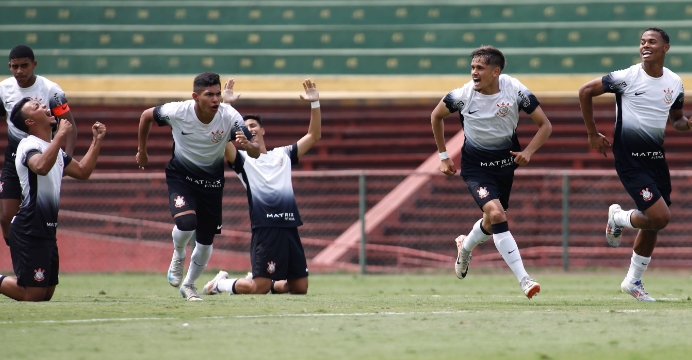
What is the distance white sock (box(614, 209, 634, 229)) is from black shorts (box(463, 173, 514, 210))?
1.07m

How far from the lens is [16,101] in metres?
10.0

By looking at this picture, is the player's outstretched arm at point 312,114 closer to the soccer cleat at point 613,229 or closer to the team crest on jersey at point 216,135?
the team crest on jersey at point 216,135

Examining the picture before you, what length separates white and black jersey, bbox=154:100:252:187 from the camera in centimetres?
977

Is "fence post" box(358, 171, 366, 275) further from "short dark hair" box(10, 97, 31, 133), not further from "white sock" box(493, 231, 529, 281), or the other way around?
"short dark hair" box(10, 97, 31, 133)

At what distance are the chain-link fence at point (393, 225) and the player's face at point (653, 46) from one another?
7.84 m

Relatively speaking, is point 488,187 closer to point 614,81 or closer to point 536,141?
point 536,141

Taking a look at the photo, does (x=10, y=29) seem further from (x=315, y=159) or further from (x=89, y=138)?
(x=315, y=159)

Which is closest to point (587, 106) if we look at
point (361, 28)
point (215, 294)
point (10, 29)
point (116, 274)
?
point (215, 294)

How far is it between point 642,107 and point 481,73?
1484 mm

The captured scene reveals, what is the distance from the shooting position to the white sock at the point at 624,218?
9508 mm

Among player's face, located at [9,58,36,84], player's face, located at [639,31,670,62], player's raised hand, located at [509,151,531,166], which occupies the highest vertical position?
player's face, located at [639,31,670,62]

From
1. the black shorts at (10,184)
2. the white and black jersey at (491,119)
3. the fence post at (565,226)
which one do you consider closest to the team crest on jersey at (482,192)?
the white and black jersey at (491,119)

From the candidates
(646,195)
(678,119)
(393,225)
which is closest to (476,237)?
(646,195)

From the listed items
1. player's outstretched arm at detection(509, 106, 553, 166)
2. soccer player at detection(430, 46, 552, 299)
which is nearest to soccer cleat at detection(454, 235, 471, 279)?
soccer player at detection(430, 46, 552, 299)
